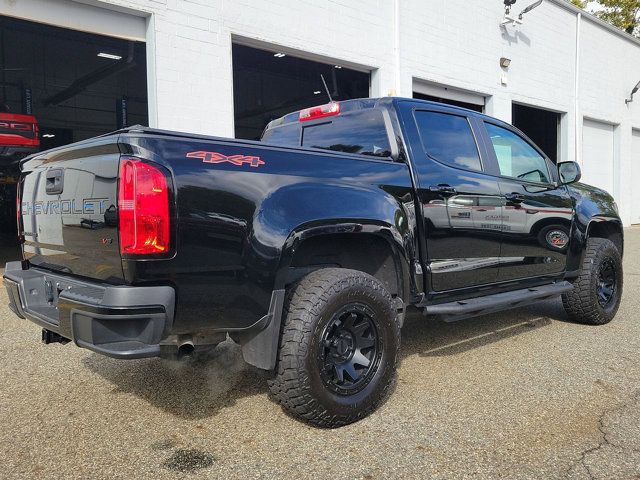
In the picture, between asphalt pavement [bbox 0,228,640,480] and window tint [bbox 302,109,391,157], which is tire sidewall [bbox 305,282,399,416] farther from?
window tint [bbox 302,109,391,157]

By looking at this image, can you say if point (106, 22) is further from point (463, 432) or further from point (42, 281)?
point (463, 432)

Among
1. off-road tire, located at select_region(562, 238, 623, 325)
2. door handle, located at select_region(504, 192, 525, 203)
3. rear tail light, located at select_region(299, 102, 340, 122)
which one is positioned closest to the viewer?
rear tail light, located at select_region(299, 102, 340, 122)

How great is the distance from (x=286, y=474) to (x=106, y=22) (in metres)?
6.64

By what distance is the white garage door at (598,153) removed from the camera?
54.9 ft

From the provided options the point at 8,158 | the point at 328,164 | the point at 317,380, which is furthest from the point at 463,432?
the point at 8,158

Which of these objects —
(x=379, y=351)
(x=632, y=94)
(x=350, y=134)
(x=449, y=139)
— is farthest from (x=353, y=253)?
(x=632, y=94)

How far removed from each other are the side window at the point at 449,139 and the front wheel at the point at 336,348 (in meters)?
1.25

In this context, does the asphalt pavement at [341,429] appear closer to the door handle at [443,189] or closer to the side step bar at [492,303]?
the side step bar at [492,303]

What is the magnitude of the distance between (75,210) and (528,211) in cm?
337

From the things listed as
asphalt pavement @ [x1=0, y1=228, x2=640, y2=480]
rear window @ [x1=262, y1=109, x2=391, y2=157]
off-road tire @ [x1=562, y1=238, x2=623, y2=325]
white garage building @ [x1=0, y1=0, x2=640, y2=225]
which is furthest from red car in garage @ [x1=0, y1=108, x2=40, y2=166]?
off-road tire @ [x1=562, y1=238, x2=623, y2=325]

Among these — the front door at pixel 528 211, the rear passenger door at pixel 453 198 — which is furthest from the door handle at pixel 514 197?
the rear passenger door at pixel 453 198

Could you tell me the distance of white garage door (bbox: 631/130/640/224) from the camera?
63.4ft

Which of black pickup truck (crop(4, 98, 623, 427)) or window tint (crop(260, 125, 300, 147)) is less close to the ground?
window tint (crop(260, 125, 300, 147))

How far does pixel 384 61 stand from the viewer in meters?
10.4
